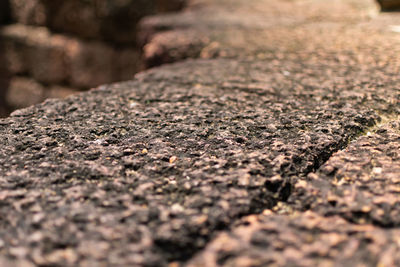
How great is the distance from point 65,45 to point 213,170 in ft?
10.1

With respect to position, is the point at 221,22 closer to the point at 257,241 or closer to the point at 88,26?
the point at 88,26

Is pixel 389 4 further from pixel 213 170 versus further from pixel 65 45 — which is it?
pixel 65 45

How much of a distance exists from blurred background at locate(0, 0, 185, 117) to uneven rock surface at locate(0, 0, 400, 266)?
6.41ft

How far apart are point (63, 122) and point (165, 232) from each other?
1.71ft

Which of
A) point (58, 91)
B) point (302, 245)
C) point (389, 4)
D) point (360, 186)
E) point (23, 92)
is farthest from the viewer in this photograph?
point (23, 92)

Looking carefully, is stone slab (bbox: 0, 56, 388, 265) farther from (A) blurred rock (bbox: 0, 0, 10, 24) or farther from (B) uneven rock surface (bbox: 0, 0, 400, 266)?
(A) blurred rock (bbox: 0, 0, 10, 24)

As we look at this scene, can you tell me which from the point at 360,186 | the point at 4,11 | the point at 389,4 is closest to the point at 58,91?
the point at 4,11

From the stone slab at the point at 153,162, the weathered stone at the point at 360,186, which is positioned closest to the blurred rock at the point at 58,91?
the stone slab at the point at 153,162

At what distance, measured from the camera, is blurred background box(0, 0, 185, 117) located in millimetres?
3188

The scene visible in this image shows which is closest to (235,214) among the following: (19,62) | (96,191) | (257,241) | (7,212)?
(257,241)

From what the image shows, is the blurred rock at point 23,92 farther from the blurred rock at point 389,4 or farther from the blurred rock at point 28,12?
the blurred rock at point 389,4

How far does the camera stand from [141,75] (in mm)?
1432

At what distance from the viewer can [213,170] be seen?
0.74 m

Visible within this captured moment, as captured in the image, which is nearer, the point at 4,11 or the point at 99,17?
the point at 99,17
